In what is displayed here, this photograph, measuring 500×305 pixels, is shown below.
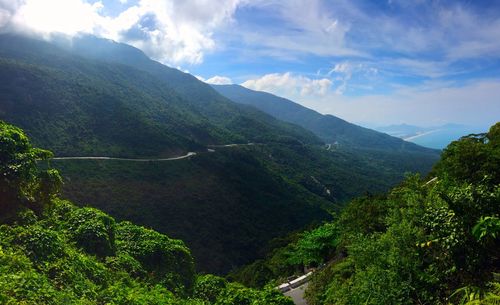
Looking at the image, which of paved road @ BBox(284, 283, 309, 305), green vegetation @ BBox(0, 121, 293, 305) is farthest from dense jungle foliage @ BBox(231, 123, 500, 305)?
paved road @ BBox(284, 283, 309, 305)

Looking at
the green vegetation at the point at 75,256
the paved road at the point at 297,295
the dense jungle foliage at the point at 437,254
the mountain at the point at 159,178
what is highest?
the dense jungle foliage at the point at 437,254

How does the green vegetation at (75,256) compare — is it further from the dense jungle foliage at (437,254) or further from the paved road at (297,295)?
the paved road at (297,295)

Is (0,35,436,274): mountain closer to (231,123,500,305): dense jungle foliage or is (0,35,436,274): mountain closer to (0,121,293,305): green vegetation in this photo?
(0,121,293,305): green vegetation

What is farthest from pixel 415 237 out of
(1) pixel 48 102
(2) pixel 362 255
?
(1) pixel 48 102

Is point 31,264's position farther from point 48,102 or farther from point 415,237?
point 48,102

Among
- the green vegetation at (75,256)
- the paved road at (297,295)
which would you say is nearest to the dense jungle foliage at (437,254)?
the green vegetation at (75,256)

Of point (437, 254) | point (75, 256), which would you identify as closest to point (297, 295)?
point (437, 254)

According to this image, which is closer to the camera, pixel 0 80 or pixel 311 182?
pixel 0 80

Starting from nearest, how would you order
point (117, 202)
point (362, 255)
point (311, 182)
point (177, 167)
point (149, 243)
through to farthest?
point (362, 255), point (149, 243), point (117, 202), point (177, 167), point (311, 182)
